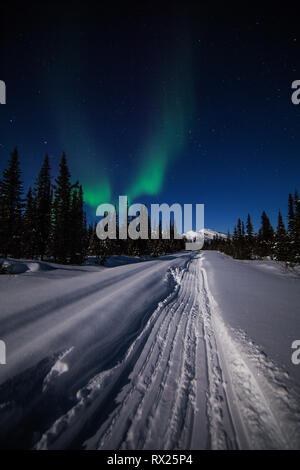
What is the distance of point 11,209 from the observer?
670 inches

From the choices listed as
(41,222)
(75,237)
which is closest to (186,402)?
(75,237)

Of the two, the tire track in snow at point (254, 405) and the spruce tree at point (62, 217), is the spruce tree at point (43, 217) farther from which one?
the tire track in snow at point (254, 405)

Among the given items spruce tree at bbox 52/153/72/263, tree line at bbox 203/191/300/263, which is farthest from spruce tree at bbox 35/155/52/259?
tree line at bbox 203/191/300/263

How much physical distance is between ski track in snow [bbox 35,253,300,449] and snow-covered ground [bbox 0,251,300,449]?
1 cm

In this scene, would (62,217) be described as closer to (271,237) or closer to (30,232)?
(30,232)

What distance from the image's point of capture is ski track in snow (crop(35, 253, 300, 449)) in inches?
60.3

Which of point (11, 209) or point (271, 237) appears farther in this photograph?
point (271, 237)

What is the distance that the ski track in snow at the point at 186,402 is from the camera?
153 centimetres

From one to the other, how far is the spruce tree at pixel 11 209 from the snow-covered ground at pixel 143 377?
17.6 metres

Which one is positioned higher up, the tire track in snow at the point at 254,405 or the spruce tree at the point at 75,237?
the spruce tree at the point at 75,237

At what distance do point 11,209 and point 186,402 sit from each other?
23255mm

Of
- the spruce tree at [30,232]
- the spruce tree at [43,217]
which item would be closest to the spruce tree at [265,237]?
the spruce tree at [43,217]

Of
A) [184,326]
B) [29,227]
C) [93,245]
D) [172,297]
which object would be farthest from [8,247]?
[184,326]
